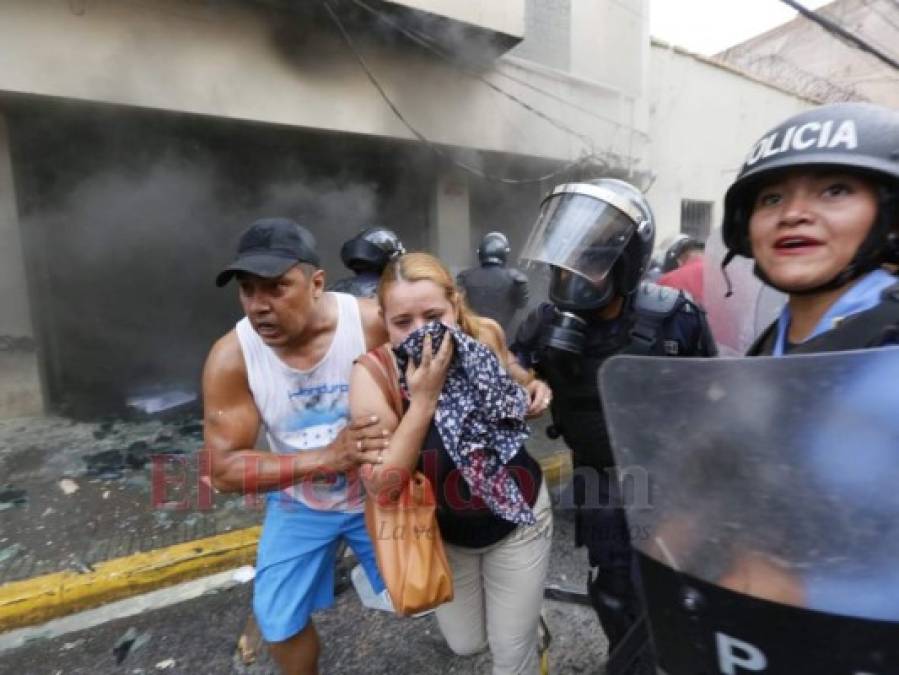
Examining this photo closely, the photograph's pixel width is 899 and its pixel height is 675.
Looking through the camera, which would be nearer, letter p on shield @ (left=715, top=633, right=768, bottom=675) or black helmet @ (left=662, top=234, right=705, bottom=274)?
letter p on shield @ (left=715, top=633, right=768, bottom=675)

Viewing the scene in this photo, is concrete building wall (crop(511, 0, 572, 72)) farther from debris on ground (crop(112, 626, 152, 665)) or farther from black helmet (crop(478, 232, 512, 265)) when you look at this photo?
debris on ground (crop(112, 626, 152, 665))

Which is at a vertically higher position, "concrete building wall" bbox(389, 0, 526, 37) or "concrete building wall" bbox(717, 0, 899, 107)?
"concrete building wall" bbox(717, 0, 899, 107)

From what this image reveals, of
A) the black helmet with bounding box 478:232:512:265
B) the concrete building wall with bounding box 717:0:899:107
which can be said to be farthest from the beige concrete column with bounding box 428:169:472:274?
the concrete building wall with bounding box 717:0:899:107

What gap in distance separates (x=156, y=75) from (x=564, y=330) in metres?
4.80

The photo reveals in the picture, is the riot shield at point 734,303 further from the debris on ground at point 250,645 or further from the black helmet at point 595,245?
the debris on ground at point 250,645

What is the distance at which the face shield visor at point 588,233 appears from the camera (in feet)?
6.24

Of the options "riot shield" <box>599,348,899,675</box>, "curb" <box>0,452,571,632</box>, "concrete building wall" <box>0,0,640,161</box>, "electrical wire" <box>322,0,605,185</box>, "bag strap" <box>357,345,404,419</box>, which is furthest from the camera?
"electrical wire" <box>322,0,605,185</box>

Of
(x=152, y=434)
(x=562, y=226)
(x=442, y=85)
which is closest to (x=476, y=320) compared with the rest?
(x=562, y=226)

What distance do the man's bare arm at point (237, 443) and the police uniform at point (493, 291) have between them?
11.6 ft

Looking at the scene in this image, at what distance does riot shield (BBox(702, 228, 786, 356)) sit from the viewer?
1.96 m

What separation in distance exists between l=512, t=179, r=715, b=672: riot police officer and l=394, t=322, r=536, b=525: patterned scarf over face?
1.23 ft

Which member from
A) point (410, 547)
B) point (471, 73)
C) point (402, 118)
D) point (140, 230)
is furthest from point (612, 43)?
point (410, 547)

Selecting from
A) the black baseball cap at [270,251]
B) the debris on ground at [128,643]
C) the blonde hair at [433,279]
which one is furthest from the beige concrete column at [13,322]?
the blonde hair at [433,279]

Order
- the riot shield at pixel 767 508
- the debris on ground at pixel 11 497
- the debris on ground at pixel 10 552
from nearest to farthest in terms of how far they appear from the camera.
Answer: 1. the riot shield at pixel 767 508
2. the debris on ground at pixel 10 552
3. the debris on ground at pixel 11 497
